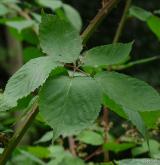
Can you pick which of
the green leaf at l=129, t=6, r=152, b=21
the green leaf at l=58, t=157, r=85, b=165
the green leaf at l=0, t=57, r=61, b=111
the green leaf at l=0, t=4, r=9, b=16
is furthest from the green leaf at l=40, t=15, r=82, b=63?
the green leaf at l=0, t=4, r=9, b=16

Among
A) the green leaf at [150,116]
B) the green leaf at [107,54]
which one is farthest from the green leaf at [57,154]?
the green leaf at [107,54]

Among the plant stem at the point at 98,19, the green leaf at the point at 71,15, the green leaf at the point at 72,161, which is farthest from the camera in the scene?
the green leaf at the point at 71,15

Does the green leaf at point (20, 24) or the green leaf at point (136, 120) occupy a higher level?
the green leaf at point (20, 24)

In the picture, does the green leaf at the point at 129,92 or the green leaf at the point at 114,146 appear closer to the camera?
the green leaf at the point at 129,92

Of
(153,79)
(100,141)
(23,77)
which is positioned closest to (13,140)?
(23,77)

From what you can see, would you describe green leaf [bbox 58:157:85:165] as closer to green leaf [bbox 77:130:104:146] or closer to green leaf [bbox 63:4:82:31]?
green leaf [bbox 77:130:104:146]

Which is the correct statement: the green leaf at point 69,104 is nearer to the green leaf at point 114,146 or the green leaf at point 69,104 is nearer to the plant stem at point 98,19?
the plant stem at point 98,19

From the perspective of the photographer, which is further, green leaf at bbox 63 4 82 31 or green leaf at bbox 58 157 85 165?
green leaf at bbox 63 4 82 31
